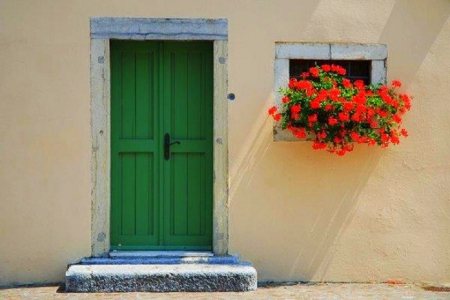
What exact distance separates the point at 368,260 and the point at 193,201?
1.81 metres

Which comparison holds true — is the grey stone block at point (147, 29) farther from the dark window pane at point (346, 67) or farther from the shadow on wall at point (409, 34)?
the shadow on wall at point (409, 34)

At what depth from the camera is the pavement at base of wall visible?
6.89 meters

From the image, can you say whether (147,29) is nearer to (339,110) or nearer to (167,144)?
(167,144)

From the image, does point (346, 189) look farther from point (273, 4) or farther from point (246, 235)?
point (273, 4)

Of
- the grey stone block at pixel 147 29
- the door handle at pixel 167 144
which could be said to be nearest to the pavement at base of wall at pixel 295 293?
the door handle at pixel 167 144

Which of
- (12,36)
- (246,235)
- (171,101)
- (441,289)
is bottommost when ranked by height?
(441,289)

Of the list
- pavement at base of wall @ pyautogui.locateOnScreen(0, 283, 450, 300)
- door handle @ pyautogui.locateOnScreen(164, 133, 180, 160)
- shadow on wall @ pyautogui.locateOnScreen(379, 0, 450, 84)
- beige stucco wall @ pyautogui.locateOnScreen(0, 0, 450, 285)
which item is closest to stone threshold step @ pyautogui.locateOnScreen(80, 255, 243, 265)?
beige stucco wall @ pyautogui.locateOnScreen(0, 0, 450, 285)

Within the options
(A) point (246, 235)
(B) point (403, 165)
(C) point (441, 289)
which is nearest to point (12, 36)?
(A) point (246, 235)

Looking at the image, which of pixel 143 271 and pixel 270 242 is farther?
pixel 270 242

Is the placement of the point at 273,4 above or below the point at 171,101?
above

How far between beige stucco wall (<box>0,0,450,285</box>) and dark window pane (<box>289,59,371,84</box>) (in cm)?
22

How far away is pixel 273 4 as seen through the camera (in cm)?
759

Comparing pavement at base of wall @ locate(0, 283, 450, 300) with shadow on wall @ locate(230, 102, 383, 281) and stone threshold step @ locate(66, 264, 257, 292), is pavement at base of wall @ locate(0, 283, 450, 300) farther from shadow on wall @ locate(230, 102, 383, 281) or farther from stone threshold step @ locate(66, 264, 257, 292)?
shadow on wall @ locate(230, 102, 383, 281)

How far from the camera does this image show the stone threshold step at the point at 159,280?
7.02 metres
